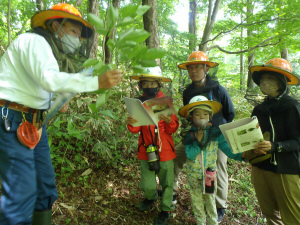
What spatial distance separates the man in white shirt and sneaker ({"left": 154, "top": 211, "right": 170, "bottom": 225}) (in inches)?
67.9

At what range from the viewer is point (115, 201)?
327cm

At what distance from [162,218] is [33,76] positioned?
250 cm

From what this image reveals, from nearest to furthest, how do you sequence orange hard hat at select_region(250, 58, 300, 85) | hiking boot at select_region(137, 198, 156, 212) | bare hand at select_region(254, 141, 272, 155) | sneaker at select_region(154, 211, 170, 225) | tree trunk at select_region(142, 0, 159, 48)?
1. bare hand at select_region(254, 141, 272, 155)
2. orange hard hat at select_region(250, 58, 300, 85)
3. sneaker at select_region(154, 211, 170, 225)
4. hiking boot at select_region(137, 198, 156, 212)
5. tree trunk at select_region(142, 0, 159, 48)

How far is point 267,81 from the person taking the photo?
2.41 meters

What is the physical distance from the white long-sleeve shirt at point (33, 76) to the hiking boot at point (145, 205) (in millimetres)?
2153

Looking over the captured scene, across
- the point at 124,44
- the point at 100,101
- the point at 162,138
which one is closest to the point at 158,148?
the point at 162,138

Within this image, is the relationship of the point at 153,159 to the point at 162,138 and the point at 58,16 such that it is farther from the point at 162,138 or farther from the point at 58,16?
the point at 58,16

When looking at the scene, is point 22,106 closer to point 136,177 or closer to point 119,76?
point 119,76

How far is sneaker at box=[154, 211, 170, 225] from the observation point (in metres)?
2.86

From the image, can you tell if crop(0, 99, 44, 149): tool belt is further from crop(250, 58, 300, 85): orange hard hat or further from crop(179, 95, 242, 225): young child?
crop(250, 58, 300, 85): orange hard hat

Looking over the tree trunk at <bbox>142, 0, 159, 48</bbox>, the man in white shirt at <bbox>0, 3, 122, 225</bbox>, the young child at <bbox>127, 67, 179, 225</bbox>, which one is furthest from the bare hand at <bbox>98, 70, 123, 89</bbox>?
the tree trunk at <bbox>142, 0, 159, 48</bbox>

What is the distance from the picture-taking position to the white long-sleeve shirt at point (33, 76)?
144 cm

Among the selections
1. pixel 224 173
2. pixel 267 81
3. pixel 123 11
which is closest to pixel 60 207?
pixel 224 173

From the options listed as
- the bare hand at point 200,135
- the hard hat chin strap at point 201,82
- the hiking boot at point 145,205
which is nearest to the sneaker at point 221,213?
the hiking boot at point 145,205
